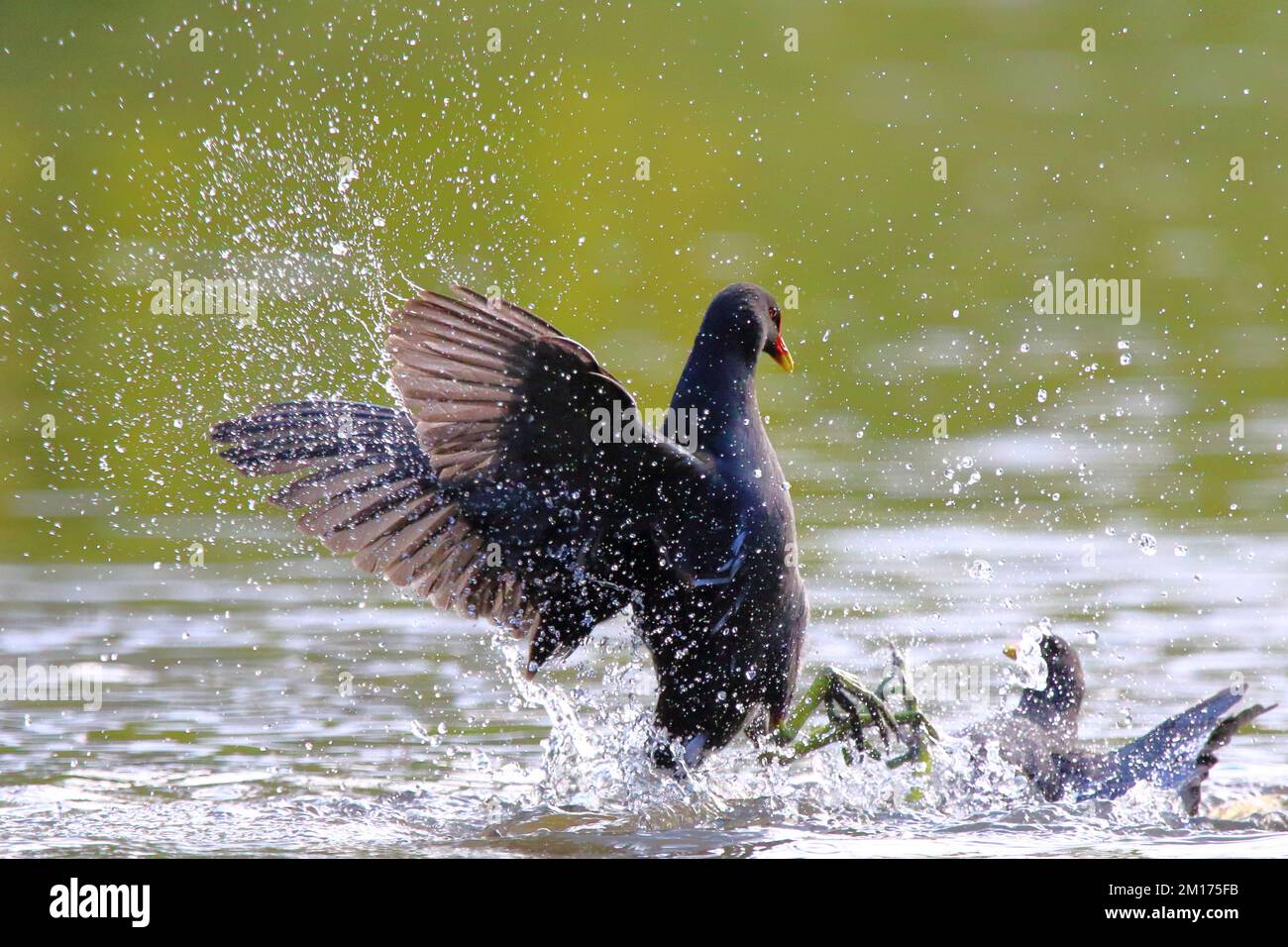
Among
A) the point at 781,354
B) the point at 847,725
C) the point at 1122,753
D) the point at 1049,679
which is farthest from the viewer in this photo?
the point at 1049,679

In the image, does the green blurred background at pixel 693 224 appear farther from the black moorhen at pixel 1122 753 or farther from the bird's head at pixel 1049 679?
the black moorhen at pixel 1122 753

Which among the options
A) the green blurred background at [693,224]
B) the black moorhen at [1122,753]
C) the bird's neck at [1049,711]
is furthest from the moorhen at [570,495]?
the green blurred background at [693,224]

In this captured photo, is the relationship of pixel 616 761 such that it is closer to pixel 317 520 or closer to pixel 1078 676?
pixel 317 520

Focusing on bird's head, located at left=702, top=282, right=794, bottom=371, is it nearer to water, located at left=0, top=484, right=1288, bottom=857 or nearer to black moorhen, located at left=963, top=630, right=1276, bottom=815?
water, located at left=0, top=484, right=1288, bottom=857

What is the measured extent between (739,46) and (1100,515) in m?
5.51

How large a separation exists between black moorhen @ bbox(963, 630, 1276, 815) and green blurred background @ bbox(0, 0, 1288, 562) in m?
2.08

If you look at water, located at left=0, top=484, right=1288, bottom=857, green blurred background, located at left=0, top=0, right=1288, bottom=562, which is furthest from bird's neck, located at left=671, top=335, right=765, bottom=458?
green blurred background, located at left=0, top=0, right=1288, bottom=562

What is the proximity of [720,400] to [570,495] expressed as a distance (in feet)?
1.74

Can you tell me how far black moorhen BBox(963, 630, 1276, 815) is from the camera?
432 cm

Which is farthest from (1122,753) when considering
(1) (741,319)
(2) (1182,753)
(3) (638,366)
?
(3) (638,366)

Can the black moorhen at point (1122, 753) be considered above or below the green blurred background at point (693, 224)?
below

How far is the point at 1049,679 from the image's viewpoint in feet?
16.3

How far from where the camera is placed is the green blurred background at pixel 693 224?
24.4 feet

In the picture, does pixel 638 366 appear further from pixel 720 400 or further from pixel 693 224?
pixel 720 400
